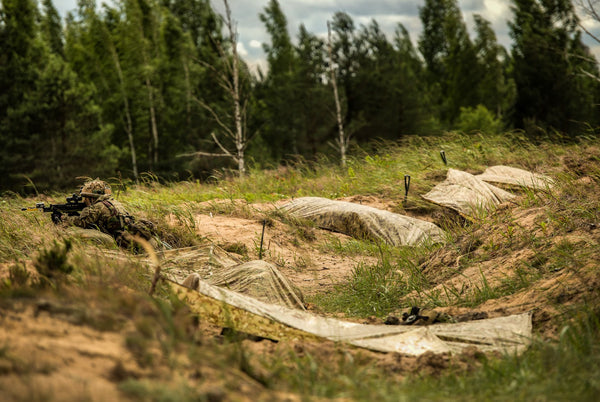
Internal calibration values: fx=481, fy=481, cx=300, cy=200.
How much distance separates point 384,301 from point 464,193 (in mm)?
3582

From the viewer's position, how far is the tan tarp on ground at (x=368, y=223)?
6.52 metres

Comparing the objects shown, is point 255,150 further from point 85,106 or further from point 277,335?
point 277,335

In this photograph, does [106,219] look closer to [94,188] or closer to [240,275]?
[94,188]

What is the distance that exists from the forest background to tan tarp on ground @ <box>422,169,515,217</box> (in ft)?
37.9

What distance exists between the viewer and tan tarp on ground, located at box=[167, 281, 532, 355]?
2721mm

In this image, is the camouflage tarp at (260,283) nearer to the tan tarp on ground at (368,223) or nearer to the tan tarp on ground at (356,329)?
the tan tarp on ground at (356,329)

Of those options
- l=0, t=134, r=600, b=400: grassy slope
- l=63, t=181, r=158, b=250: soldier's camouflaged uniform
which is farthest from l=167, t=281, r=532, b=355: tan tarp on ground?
l=63, t=181, r=158, b=250: soldier's camouflaged uniform

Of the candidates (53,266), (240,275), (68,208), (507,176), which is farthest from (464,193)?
(53,266)

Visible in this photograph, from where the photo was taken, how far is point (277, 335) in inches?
114

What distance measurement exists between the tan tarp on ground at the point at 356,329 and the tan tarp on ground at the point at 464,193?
13.9ft

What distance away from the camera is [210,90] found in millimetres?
27562

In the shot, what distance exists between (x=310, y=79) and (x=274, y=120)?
394cm

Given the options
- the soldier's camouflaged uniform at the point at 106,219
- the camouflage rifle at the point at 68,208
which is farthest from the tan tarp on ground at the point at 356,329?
the camouflage rifle at the point at 68,208

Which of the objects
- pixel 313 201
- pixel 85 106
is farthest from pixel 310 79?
pixel 313 201
